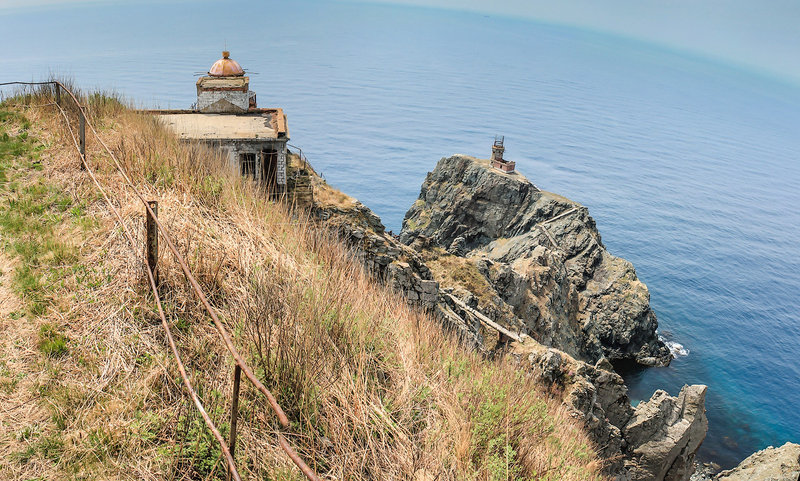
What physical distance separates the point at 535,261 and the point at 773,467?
17583 mm

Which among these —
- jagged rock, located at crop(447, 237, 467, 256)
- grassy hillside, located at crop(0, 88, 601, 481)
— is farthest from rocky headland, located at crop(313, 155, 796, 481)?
grassy hillside, located at crop(0, 88, 601, 481)

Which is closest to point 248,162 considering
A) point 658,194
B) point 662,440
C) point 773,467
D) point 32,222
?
point 32,222

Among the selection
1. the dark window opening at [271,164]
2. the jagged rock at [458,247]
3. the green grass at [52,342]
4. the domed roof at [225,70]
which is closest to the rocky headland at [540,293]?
the jagged rock at [458,247]

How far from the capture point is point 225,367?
6.04m

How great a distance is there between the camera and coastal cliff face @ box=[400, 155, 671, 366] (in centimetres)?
3020

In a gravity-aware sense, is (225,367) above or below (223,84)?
below

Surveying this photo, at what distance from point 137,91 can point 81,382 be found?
153935mm

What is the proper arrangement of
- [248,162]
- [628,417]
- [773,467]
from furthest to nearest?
1. [773,467]
2. [628,417]
3. [248,162]

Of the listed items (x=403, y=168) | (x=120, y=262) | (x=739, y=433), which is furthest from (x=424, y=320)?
(x=403, y=168)

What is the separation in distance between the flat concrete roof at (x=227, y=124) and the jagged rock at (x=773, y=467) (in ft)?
81.3

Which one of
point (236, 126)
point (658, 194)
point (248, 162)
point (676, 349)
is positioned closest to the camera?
point (248, 162)

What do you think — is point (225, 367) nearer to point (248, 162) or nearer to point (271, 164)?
point (271, 164)

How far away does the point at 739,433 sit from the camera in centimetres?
3956

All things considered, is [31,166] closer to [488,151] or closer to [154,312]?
[154,312]
